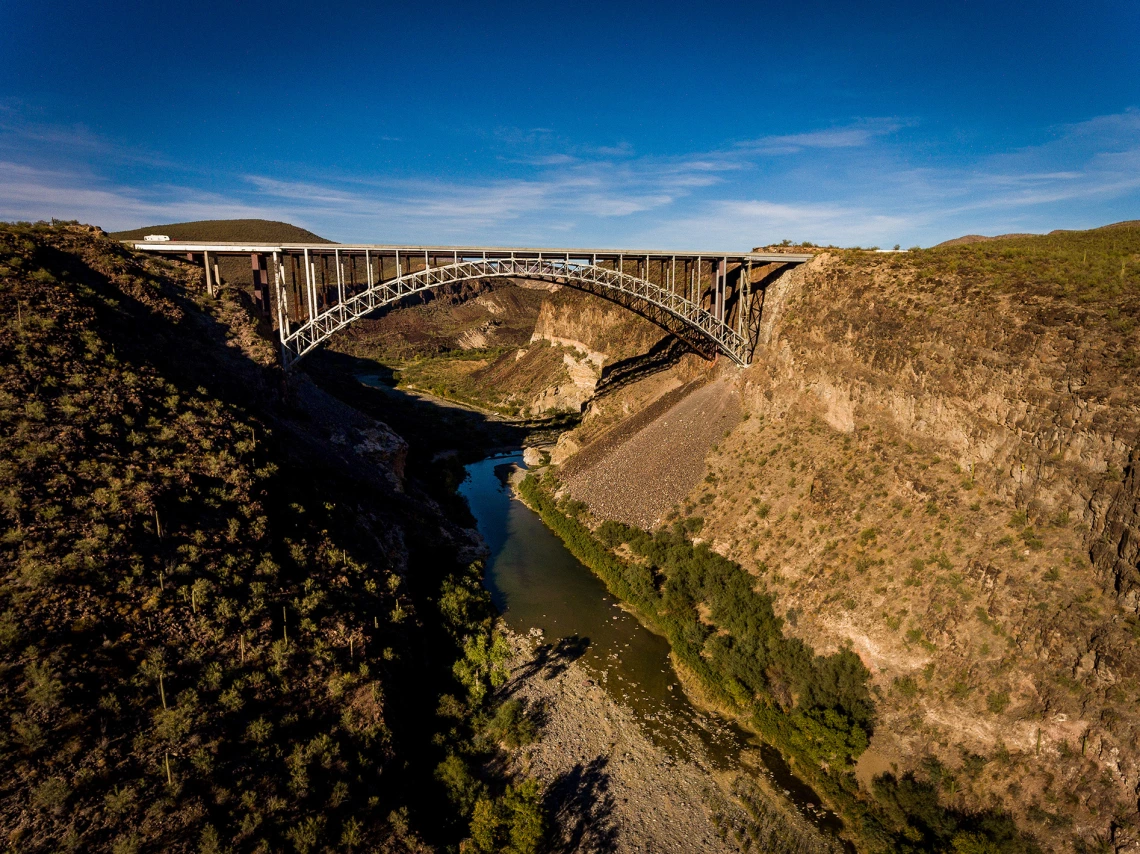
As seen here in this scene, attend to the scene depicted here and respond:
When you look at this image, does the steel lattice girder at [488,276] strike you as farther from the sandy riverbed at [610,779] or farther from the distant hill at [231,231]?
the distant hill at [231,231]

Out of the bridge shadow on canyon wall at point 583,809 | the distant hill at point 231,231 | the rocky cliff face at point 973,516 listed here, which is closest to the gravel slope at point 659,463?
the rocky cliff face at point 973,516

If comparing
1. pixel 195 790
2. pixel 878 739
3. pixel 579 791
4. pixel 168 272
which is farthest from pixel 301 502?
Answer: pixel 878 739

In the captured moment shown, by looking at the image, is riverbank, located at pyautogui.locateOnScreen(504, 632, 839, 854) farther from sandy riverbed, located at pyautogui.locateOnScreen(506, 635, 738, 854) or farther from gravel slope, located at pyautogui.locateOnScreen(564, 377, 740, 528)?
gravel slope, located at pyautogui.locateOnScreen(564, 377, 740, 528)

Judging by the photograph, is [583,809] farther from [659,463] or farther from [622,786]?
[659,463]

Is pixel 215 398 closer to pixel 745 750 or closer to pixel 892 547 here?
→ pixel 745 750

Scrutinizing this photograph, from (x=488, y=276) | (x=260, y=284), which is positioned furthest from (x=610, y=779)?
(x=260, y=284)
